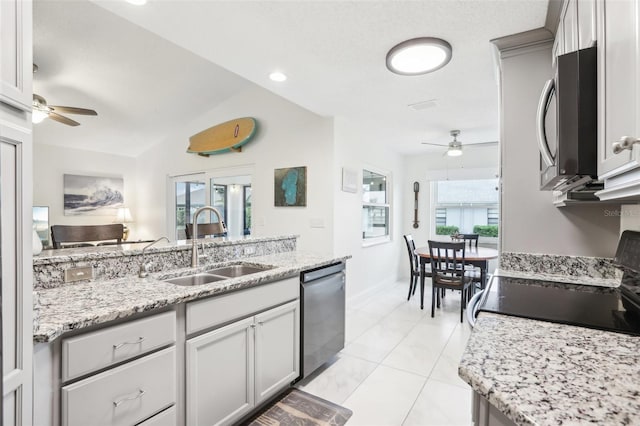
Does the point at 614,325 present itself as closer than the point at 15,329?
No

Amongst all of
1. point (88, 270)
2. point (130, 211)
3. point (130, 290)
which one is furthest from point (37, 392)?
point (130, 211)

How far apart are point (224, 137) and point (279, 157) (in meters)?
1.07

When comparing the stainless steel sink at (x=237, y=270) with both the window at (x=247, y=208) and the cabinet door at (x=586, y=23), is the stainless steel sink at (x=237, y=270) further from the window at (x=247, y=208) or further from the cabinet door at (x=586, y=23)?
the window at (x=247, y=208)

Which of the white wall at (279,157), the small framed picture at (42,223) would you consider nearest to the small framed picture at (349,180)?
the white wall at (279,157)

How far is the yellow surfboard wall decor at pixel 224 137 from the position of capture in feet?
14.4

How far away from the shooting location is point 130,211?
6.45 metres

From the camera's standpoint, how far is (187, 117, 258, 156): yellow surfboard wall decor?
14.4 feet

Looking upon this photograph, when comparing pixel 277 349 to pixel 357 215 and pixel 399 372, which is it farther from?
pixel 357 215

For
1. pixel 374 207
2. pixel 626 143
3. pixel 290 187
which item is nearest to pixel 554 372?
pixel 626 143

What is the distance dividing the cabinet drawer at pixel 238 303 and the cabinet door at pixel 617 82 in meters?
1.63

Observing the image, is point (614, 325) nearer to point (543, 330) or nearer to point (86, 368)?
point (543, 330)

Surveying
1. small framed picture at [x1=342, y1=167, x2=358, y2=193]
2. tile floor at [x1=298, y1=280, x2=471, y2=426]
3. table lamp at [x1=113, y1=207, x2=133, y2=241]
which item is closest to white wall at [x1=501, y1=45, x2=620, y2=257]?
tile floor at [x1=298, y1=280, x2=471, y2=426]

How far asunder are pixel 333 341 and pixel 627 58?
2.38m

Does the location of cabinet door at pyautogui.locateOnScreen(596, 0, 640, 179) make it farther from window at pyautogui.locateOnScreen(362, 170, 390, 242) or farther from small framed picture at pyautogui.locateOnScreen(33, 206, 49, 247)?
small framed picture at pyautogui.locateOnScreen(33, 206, 49, 247)
